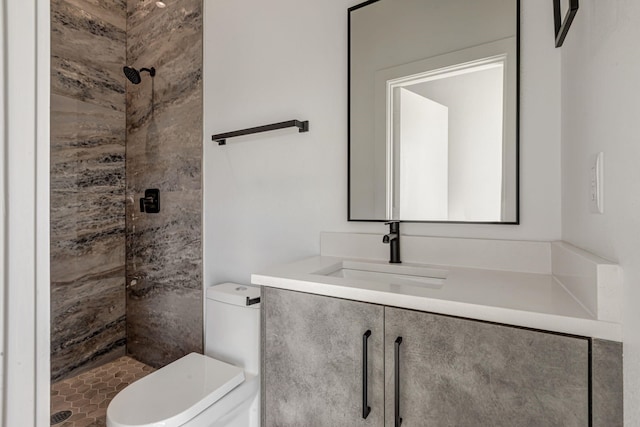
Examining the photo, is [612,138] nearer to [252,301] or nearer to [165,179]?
[252,301]

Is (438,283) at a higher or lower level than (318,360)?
higher

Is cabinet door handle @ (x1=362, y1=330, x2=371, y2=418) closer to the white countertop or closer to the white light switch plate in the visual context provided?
the white countertop

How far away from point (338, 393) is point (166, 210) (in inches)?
63.5

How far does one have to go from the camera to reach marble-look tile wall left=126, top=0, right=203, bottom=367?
1.96m

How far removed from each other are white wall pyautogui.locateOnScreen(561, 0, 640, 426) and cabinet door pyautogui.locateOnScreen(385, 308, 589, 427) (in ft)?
0.30

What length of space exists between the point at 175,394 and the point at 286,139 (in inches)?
46.1

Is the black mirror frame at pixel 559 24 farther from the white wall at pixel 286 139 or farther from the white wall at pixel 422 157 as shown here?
the white wall at pixel 422 157

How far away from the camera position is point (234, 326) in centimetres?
154

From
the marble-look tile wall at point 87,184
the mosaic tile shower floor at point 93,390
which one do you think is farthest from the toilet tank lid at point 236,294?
the marble-look tile wall at point 87,184

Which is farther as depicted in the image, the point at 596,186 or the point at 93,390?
the point at 93,390
